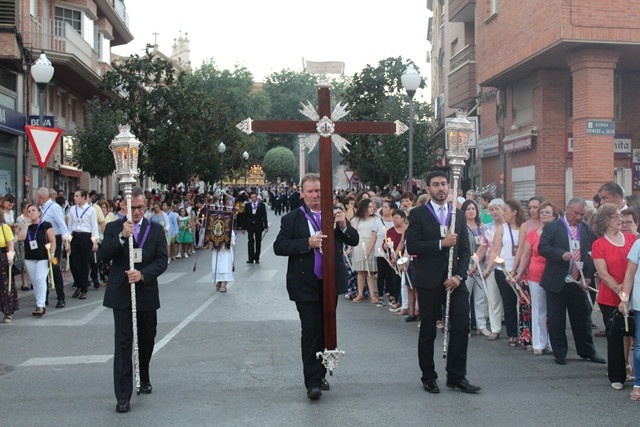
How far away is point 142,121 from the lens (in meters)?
31.1

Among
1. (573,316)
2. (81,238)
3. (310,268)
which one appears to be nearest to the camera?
(310,268)

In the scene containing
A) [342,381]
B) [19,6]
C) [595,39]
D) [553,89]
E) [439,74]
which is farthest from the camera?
[439,74]

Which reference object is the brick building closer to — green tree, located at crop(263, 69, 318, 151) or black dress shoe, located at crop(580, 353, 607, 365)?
black dress shoe, located at crop(580, 353, 607, 365)

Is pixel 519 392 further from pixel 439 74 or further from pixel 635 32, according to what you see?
pixel 439 74

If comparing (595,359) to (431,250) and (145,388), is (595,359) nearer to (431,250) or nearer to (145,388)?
(431,250)

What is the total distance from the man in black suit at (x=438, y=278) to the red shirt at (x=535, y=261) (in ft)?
6.37

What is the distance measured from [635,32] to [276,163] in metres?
76.8

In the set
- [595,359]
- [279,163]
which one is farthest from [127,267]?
[279,163]

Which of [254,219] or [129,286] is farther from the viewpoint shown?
[254,219]

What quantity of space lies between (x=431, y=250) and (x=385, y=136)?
20.0 meters

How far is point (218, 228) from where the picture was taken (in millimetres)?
16172

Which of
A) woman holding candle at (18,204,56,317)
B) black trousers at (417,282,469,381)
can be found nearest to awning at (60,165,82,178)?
woman holding candle at (18,204,56,317)

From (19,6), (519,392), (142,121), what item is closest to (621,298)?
(519,392)

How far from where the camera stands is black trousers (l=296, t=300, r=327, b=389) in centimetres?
705
